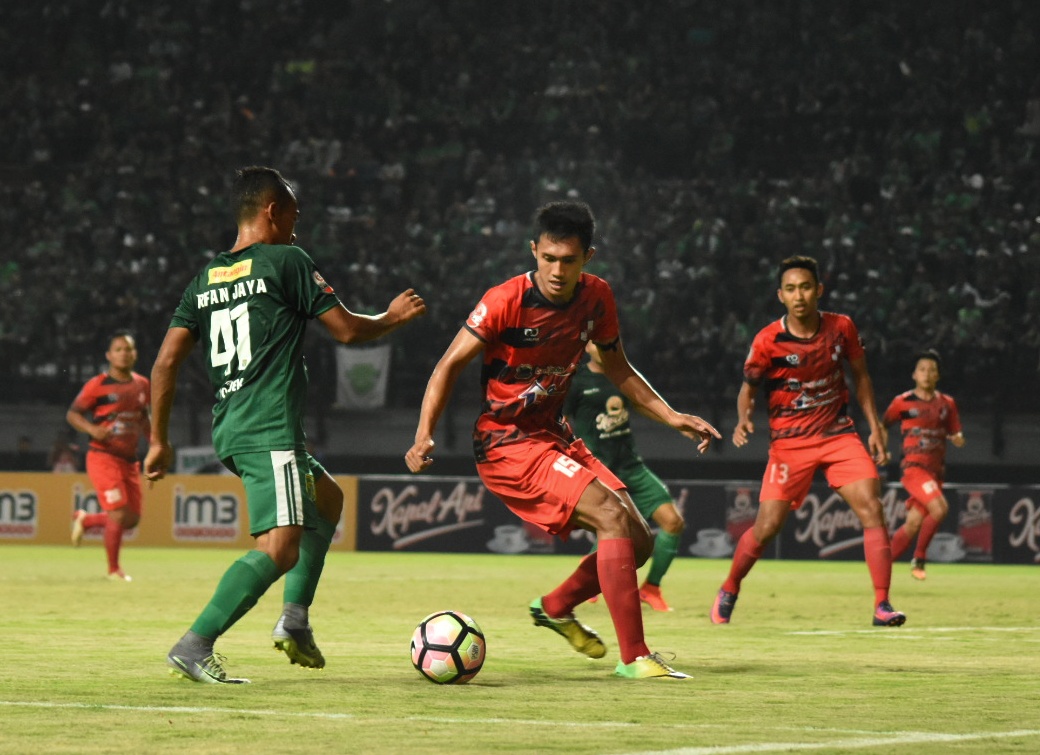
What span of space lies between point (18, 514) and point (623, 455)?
1471cm

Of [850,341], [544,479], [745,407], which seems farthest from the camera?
[745,407]

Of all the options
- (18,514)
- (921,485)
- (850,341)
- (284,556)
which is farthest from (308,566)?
(18,514)

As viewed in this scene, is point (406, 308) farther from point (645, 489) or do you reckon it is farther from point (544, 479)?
point (645, 489)

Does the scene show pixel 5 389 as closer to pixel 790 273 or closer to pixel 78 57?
pixel 78 57

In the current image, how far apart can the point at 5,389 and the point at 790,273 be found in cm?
1986

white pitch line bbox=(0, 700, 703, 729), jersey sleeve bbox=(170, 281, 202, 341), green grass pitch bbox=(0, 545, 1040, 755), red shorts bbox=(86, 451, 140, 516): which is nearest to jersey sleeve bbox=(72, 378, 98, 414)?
red shorts bbox=(86, 451, 140, 516)

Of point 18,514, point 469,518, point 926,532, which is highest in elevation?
point 926,532

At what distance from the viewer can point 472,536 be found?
24.4 metres

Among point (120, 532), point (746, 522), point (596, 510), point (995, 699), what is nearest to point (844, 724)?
point (995, 699)

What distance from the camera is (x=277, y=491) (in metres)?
6.95

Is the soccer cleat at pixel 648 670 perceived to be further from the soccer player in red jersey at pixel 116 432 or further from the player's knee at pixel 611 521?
the soccer player in red jersey at pixel 116 432

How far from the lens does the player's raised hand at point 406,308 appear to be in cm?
685

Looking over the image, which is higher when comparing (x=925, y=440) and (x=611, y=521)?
(x=925, y=440)

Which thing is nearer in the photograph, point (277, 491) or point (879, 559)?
point (277, 491)
